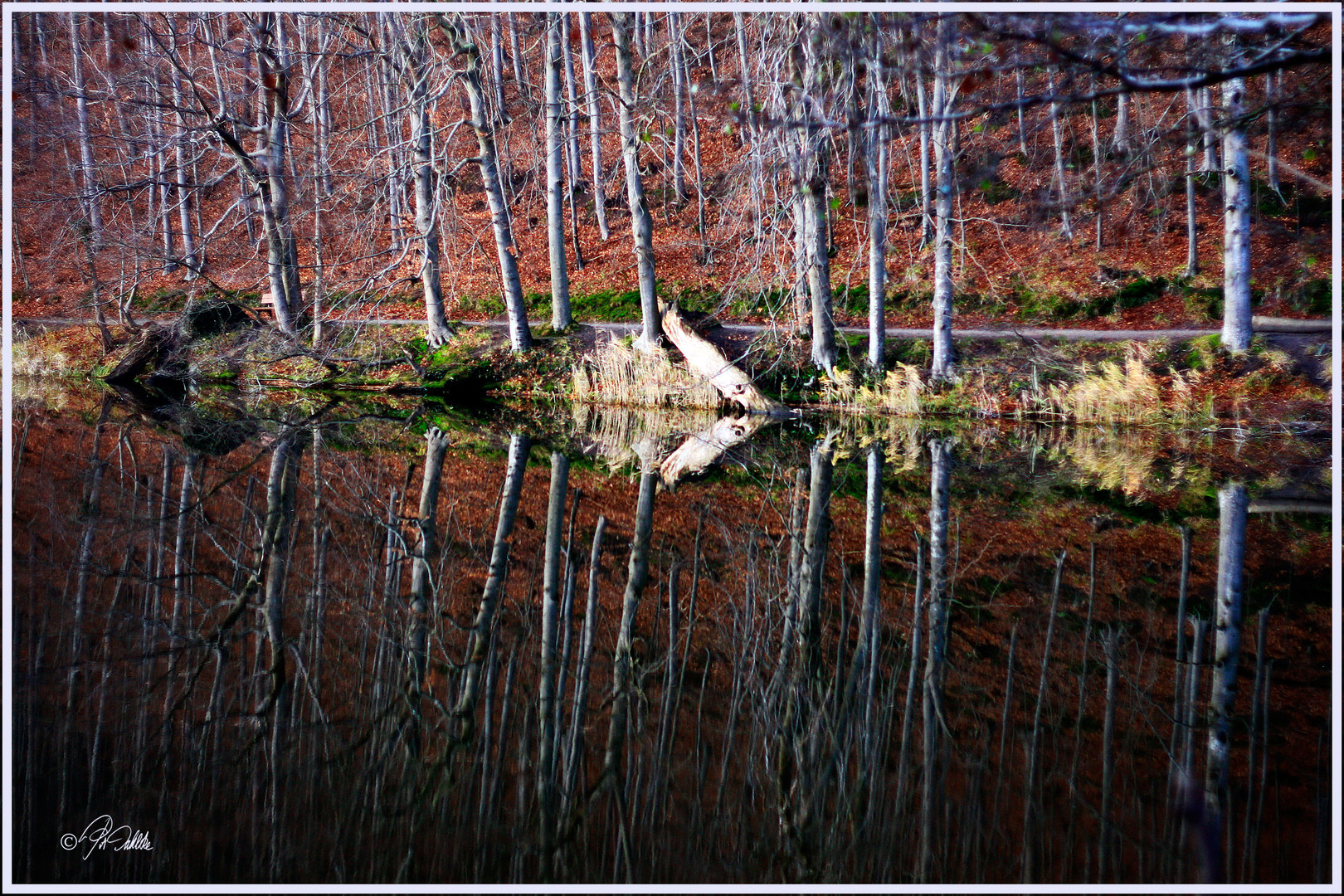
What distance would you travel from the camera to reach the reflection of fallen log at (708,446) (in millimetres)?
8102

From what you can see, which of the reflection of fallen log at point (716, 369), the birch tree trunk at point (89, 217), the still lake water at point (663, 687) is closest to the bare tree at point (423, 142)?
the reflection of fallen log at point (716, 369)

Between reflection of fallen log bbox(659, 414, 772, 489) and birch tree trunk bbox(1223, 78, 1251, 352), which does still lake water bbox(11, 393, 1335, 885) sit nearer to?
reflection of fallen log bbox(659, 414, 772, 489)

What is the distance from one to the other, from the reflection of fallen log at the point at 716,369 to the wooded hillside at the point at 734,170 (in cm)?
56

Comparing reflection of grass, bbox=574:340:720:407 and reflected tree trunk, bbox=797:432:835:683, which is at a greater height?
reflection of grass, bbox=574:340:720:407

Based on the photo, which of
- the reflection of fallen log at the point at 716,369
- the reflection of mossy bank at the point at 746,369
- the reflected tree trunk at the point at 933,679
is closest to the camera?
the reflected tree trunk at the point at 933,679

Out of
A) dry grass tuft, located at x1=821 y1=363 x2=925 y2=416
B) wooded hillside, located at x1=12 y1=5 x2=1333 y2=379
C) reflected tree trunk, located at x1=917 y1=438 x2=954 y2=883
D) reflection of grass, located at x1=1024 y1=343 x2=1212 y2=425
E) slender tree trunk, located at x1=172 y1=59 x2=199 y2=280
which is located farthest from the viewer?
slender tree trunk, located at x1=172 y1=59 x2=199 y2=280

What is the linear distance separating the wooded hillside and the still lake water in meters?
1.87

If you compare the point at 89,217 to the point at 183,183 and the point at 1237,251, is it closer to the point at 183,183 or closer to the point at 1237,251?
the point at 183,183

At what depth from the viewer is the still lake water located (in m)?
2.59

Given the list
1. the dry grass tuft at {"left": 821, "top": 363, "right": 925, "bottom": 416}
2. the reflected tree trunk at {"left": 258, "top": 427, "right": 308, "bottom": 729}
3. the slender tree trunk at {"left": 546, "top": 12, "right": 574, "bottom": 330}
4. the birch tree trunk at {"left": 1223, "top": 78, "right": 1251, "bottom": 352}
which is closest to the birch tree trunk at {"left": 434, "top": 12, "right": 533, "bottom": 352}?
the slender tree trunk at {"left": 546, "top": 12, "right": 574, "bottom": 330}

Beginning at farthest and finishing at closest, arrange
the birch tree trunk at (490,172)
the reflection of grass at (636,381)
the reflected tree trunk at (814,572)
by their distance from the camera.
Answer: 1. the birch tree trunk at (490,172)
2. the reflection of grass at (636,381)
3. the reflected tree trunk at (814,572)

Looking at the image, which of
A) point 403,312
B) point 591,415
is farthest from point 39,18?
point 591,415

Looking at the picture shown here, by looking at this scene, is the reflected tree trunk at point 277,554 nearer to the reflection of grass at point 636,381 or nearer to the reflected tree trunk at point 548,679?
the reflected tree trunk at point 548,679

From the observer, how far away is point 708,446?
984cm
